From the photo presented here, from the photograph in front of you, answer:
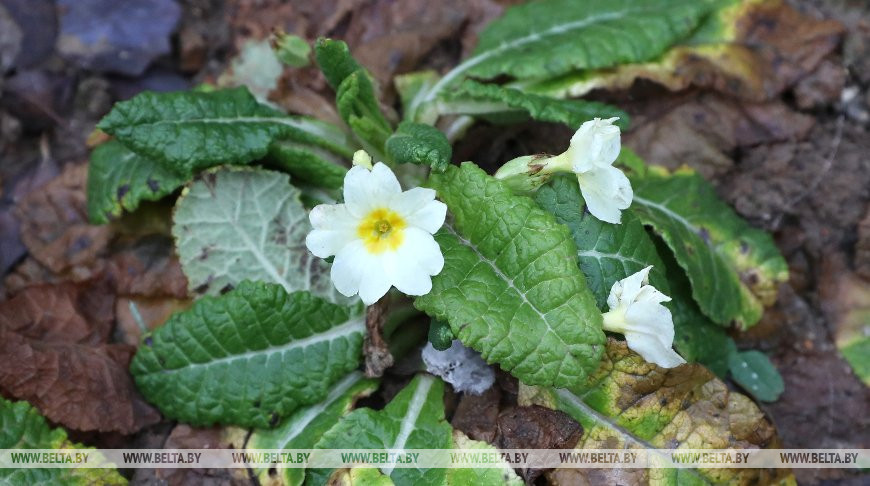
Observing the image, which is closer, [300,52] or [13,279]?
[300,52]

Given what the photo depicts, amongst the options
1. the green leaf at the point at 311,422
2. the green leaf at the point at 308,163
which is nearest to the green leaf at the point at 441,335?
the green leaf at the point at 311,422

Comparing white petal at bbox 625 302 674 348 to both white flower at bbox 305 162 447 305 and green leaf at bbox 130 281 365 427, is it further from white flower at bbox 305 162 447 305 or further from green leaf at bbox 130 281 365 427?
green leaf at bbox 130 281 365 427

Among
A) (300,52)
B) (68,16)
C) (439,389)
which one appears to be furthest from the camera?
(68,16)

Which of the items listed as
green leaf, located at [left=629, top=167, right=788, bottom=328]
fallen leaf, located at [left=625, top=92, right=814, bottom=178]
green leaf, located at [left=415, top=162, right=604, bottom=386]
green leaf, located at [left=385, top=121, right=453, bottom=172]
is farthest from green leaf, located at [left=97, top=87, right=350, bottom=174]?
fallen leaf, located at [left=625, top=92, right=814, bottom=178]

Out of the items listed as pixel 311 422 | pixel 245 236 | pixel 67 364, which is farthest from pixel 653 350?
pixel 67 364

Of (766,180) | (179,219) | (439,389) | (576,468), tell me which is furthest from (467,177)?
(766,180)

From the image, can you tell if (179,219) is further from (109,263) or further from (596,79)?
(596,79)

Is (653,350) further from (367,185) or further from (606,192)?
(367,185)
